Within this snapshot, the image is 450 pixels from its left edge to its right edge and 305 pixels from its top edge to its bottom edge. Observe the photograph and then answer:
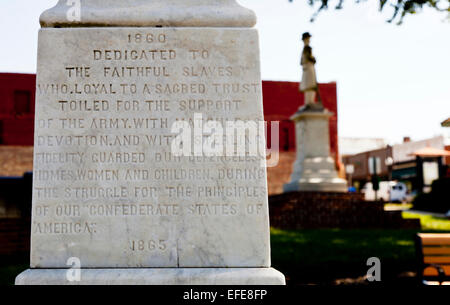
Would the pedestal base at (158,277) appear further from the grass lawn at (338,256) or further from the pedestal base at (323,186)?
the pedestal base at (323,186)

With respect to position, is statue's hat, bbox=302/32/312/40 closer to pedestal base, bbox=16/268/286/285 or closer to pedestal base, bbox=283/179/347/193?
pedestal base, bbox=283/179/347/193

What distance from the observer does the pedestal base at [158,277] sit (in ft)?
8.85

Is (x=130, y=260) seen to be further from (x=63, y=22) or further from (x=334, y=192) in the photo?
(x=334, y=192)

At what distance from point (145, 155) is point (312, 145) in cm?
1211

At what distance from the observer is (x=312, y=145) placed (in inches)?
573

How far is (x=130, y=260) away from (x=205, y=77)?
119cm

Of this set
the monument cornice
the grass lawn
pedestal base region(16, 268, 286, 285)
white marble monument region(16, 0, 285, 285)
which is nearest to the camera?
pedestal base region(16, 268, 286, 285)

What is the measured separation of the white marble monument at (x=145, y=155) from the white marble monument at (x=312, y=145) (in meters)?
11.3

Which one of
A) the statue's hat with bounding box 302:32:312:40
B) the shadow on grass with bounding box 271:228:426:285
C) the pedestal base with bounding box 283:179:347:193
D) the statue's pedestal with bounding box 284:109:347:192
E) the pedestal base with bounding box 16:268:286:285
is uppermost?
the statue's hat with bounding box 302:32:312:40

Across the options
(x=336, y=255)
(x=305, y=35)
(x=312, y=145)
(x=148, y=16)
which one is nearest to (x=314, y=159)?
(x=312, y=145)

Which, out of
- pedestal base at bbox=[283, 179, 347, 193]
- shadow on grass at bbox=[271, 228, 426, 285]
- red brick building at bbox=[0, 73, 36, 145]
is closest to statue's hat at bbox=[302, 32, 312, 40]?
pedestal base at bbox=[283, 179, 347, 193]

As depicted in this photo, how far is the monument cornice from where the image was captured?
2.97 metres

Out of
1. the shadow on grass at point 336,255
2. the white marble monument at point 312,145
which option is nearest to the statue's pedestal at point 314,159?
the white marble monument at point 312,145

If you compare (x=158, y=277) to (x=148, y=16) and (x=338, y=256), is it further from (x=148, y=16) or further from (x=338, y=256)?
(x=338, y=256)
